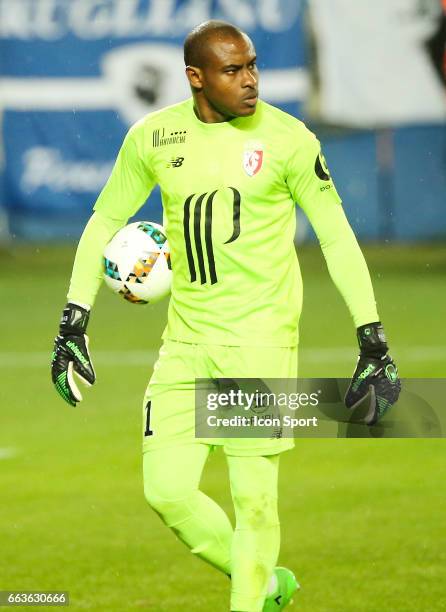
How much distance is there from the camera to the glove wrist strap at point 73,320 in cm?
603

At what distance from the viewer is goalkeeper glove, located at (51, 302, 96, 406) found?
235 inches

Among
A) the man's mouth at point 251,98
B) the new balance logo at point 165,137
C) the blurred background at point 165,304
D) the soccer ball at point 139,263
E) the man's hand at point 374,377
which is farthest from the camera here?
the blurred background at point 165,304

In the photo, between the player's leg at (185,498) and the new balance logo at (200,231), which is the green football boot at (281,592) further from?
A: the new balance logo at (200,231)

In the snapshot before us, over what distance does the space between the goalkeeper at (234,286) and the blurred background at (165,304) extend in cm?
93

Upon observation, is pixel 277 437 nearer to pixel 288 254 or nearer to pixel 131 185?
pixel 288 254

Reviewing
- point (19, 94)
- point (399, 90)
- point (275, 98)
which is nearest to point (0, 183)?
point (19, 94)

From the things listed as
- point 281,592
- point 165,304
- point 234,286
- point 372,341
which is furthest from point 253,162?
point 165,304

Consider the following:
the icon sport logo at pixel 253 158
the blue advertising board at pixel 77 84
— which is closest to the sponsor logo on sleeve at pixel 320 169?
the icon sport logo at pixel 253 158

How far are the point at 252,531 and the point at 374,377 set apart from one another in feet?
2.38

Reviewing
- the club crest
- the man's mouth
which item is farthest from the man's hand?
the man's mouth

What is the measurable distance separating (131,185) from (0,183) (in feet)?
46.7

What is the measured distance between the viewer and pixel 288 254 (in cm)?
589

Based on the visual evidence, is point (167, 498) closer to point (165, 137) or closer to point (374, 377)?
point (374, 377)

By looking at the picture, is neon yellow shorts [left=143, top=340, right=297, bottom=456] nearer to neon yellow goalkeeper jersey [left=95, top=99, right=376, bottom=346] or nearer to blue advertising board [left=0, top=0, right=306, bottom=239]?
neon yellow goalkeeper jersey [left=95, top=99, right=376, bottom=346]
